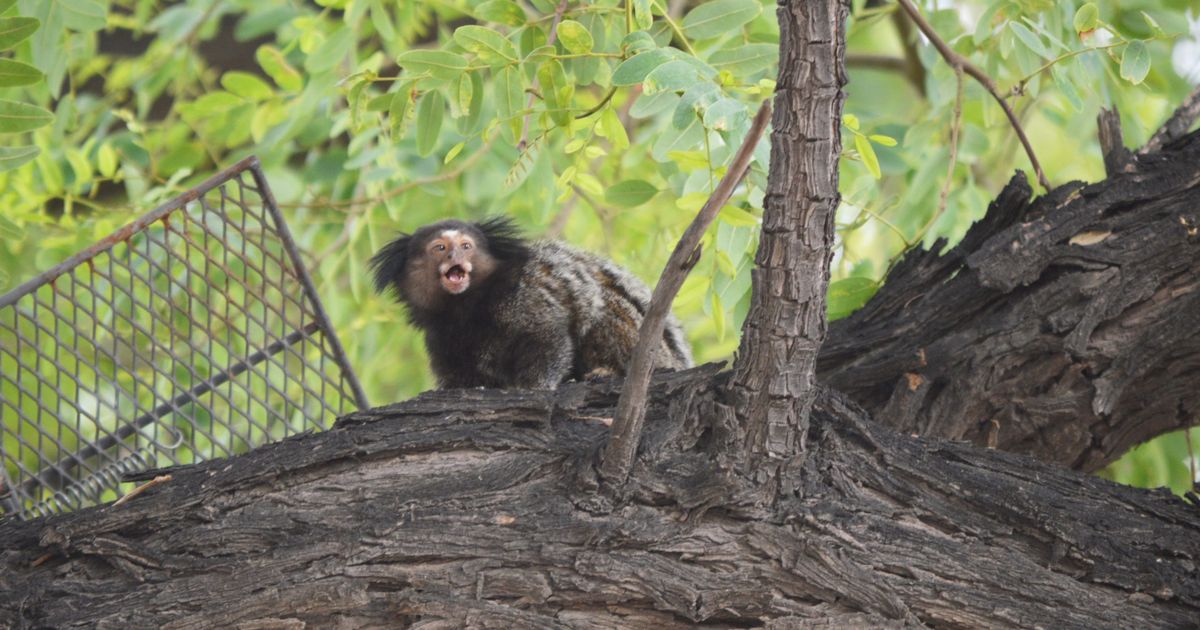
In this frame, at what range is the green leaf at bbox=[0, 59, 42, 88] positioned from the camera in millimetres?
2770

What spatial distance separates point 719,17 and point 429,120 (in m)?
0.82

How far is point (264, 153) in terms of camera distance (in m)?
5.80

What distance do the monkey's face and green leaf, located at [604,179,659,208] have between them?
2.38ft

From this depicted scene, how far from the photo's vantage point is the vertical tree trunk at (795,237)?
2.26 metres

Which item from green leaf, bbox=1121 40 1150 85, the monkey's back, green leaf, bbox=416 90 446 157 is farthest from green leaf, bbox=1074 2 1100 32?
green leaf, bbox=416 90 446 157

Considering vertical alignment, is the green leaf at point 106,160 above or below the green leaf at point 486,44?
below

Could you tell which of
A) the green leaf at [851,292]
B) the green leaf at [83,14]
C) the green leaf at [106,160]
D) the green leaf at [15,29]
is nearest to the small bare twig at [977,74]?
the green leaf at [851,292]

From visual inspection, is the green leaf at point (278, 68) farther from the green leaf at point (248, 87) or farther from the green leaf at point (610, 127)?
the green leaf at point (610, 127)

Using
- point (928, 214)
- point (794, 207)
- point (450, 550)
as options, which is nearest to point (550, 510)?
point (450, 550)

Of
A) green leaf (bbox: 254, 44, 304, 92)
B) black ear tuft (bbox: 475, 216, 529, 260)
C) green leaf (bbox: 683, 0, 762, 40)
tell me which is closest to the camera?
green leaf (bbox: 683, 0, 762, 40)

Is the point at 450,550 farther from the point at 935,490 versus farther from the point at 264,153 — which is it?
the point at 264,153

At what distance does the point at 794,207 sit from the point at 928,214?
2650 mm

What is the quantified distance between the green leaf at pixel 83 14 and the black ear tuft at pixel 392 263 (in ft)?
4.15

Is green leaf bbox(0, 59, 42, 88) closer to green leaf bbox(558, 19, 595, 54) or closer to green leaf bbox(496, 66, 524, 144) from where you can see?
green leaf bbox(496, 66, 524, 144)
